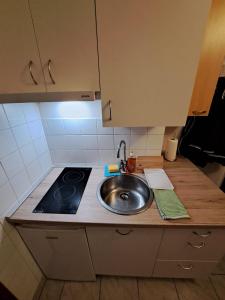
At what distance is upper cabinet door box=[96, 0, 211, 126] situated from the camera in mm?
628

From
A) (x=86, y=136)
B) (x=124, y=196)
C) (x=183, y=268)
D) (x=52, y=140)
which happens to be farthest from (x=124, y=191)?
(x=52, y=140)

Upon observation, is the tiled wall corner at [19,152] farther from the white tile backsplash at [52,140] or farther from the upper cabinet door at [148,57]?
the upper cabinet door at [148,57]

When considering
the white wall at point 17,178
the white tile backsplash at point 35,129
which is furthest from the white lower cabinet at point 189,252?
the white tile backsplash at point 35,129

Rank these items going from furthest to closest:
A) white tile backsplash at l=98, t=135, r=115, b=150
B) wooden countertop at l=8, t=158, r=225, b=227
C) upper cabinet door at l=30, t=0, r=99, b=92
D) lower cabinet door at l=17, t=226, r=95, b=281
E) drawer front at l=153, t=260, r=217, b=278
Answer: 1. white tile backsplash at l=98, t=135, r=115, b=150
2. drawer front at l=153, t=260, r=217, b=278
3. lower cabinet door at l=17, t=226, r=95, b=281
4. wooden countertop at l=8, t=158, r=225, b=227
5. upper cabinet door at l=30, t=0, r=99, b=92

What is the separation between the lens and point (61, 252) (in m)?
1.02

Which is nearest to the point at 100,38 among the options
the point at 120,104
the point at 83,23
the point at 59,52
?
the point at 83,23

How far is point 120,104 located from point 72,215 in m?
0.78

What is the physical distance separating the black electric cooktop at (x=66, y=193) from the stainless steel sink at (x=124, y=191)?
0.19 meters

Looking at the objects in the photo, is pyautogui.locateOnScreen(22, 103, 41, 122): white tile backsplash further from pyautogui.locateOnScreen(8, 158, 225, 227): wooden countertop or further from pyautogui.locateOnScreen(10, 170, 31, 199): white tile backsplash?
pyautogui.locateOnScreen(8, 158, 225, 227): wooden countertop

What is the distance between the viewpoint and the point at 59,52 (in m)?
0.70

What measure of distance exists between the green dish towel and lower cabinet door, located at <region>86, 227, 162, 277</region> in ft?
0.45

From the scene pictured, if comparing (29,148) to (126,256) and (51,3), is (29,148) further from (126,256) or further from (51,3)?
(126,256)

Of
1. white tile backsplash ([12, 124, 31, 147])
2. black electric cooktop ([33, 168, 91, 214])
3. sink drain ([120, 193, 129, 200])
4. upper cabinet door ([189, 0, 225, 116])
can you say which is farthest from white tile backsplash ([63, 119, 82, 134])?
upper cabinet door ([189, 0, 225, 116])

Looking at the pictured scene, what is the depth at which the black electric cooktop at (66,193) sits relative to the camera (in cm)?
94
